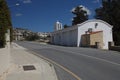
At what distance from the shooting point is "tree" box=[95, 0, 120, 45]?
7555 cm

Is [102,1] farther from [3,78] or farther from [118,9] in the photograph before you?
[3,78]

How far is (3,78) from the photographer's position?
45.2ft

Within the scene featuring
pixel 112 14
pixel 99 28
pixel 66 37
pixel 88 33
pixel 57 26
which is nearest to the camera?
pixel 88 33

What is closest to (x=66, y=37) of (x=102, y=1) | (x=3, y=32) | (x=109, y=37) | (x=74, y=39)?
(x=74, y=39)

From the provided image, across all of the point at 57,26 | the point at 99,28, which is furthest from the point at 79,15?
the point at 99,28

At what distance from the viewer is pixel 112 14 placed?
269ft

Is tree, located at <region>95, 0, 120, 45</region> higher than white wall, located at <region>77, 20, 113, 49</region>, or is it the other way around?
tree, located at <region>95, 0, 120, 45</region>

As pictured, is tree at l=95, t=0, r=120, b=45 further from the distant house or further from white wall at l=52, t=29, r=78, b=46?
white wall at l=52, t=29, r=78, b=46

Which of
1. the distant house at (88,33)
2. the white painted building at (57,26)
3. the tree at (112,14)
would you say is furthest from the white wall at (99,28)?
the white painted building at (57,26)

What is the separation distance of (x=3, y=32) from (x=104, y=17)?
2737 inches

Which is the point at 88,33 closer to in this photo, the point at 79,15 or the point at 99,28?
the point at 99,28

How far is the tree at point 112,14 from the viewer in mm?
75550

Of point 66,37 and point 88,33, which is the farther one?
point 66,37

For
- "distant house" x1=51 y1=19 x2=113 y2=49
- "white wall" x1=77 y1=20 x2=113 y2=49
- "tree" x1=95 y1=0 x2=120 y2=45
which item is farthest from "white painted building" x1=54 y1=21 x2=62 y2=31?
"white wall" x1=77 y1=20 x2=113 y2=49
